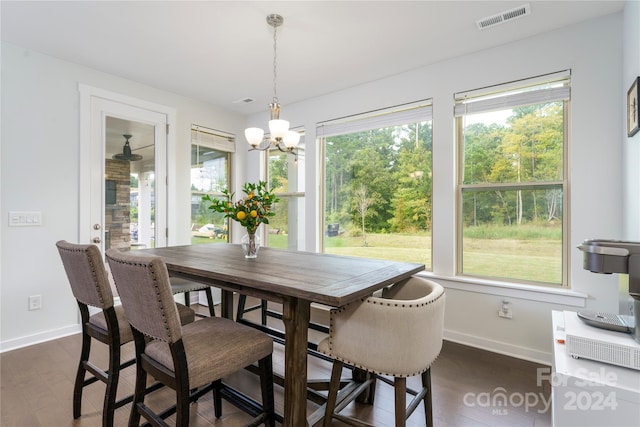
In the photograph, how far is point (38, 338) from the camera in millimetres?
2975

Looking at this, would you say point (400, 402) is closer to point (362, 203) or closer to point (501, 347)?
point (501, 347)

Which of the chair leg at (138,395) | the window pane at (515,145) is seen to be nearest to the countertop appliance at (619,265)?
the window pane at (515,145)

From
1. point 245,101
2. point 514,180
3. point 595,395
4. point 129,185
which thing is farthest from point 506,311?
point 129,185

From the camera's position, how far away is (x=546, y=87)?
267cm

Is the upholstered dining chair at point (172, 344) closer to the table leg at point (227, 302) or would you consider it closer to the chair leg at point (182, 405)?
the chair leg at point (182, 405)

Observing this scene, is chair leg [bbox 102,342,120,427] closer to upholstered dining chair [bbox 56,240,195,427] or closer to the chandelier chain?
upholstered dining chair [bbox 56,240,195,427]

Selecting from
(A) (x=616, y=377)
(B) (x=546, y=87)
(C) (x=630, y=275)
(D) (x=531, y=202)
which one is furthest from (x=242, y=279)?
(B) (x=546, y=87)

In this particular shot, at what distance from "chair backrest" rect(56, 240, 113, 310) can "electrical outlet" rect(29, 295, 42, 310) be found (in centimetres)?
186

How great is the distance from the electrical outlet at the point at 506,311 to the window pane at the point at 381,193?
0.75 meters

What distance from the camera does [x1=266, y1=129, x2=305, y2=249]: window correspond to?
4391 mm

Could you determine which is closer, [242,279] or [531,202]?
[242,279]

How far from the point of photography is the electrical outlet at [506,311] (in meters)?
2.74

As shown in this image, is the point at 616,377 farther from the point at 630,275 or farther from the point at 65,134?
the point at 65,134

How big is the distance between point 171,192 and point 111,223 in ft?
2.50
